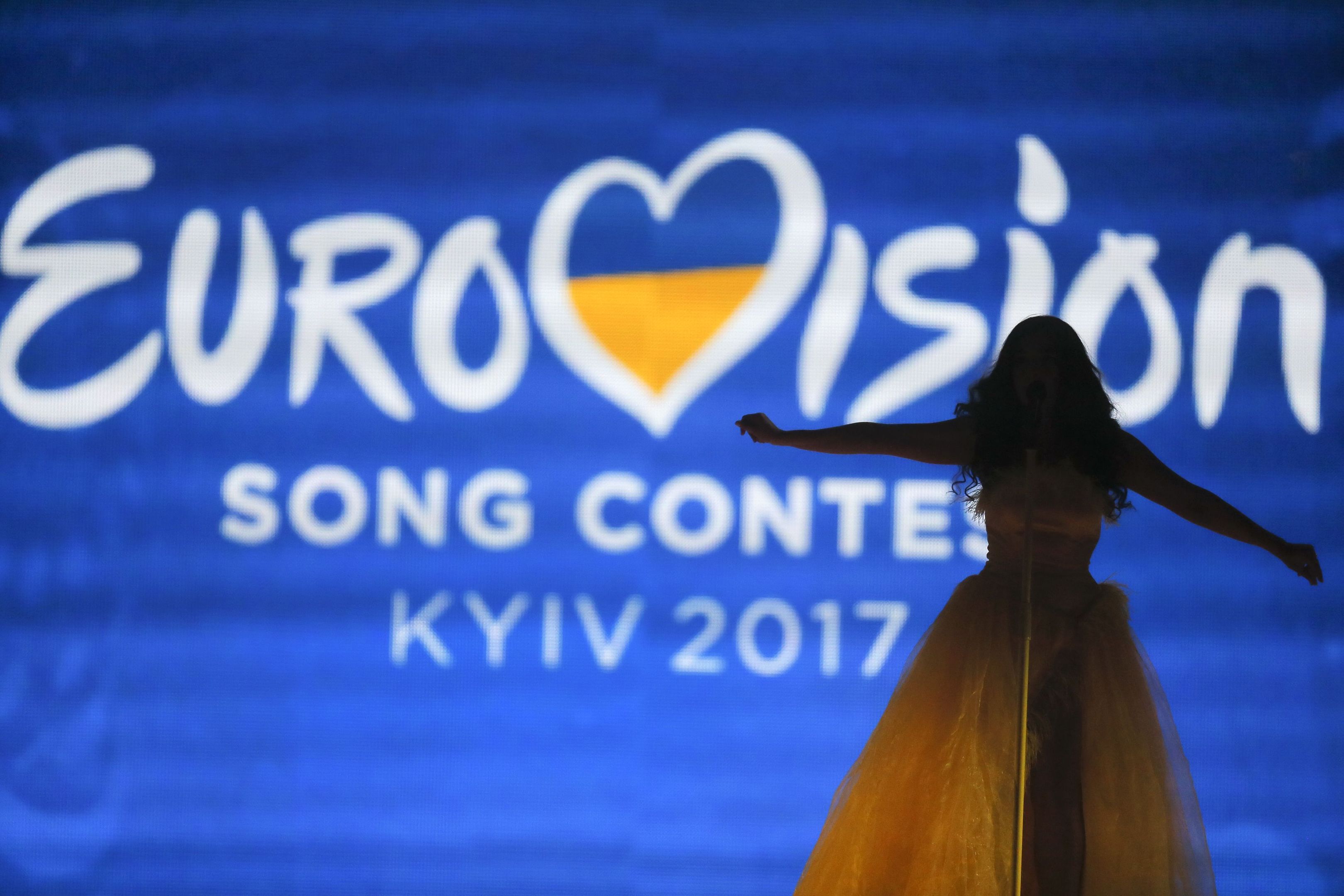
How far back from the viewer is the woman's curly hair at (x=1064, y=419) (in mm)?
2090

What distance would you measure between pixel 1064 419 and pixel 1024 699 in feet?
1.69

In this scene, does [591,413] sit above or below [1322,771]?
above

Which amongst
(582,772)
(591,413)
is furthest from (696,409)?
(582,772)

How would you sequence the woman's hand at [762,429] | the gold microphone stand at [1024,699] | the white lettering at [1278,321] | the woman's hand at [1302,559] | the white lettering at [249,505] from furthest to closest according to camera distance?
the white lettering at [249,505]
the white lettering at [1278,321]
the woman's hand at [762,429]
the woman's hand at [1302,559]
the gold microphone stand at [1024,699]

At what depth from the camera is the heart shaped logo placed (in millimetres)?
2947

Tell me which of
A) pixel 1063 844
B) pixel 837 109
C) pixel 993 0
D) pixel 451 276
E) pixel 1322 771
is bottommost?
pixel 1063 844

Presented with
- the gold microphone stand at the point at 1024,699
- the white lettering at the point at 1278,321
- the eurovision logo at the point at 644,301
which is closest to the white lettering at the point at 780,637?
the eurovision logo at the point at 644,301

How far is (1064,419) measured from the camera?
2.09 metres

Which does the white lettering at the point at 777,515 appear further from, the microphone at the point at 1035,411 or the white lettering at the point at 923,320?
the microphone at the point at 1035,411

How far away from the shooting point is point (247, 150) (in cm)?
304

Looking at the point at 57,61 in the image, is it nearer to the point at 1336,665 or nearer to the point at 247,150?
the point at 247,150

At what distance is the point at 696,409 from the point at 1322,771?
1.74 meters

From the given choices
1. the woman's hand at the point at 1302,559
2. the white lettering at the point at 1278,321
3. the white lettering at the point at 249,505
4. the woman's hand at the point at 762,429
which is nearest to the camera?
the woman's hand at the point at 1302,559

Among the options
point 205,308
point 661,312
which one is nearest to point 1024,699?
point 661,312
